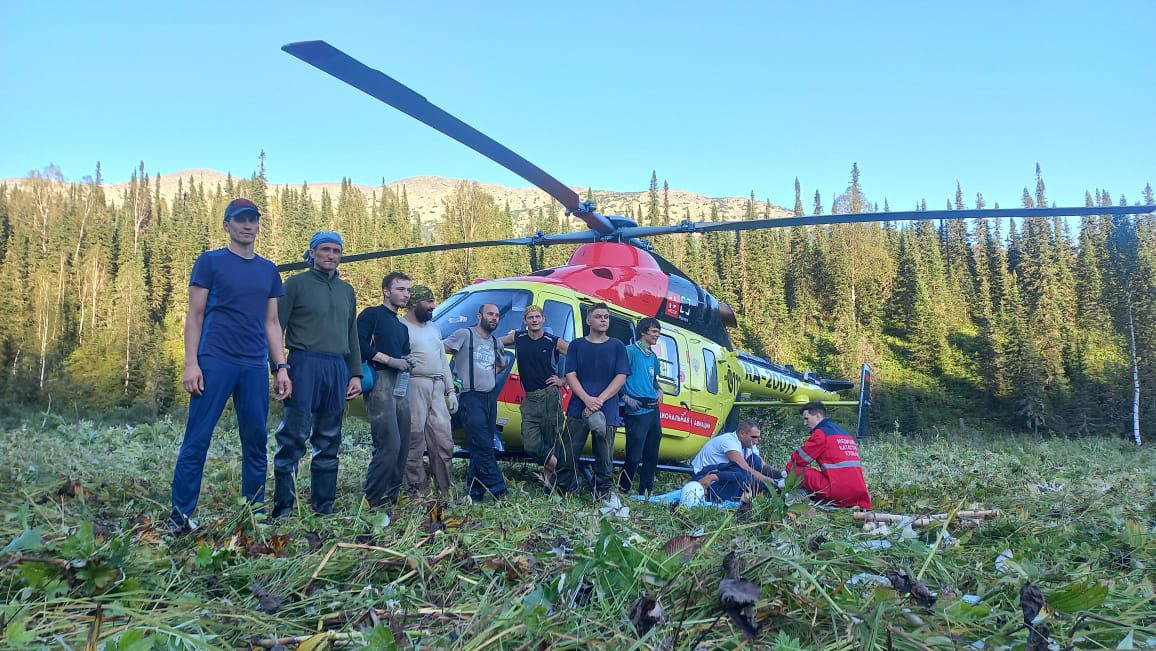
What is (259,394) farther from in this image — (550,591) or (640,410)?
(640,410)

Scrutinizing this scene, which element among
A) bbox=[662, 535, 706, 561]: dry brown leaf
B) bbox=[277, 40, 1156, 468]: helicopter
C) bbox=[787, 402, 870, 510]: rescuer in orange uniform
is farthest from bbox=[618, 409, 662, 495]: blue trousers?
bbox=[662, 535, 706, 561]: dry brown leaf

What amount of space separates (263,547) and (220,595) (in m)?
0.50

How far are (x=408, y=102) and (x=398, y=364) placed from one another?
5.88ft

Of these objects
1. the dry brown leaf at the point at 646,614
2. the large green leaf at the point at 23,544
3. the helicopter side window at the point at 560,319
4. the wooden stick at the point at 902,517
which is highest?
the helicopter side window at the point at 560,319

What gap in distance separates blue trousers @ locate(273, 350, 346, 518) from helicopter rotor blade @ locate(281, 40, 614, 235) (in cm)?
162

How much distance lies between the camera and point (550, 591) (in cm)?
206

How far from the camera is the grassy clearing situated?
1.80 m

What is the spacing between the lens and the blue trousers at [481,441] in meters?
5.57

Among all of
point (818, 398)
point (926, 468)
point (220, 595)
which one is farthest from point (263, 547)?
point (818, 398)

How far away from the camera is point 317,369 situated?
445cm

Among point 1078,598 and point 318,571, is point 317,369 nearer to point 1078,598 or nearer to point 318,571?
point 318,571

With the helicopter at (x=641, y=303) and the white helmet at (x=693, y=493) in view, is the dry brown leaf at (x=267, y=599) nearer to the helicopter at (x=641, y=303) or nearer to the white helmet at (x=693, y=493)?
the helicopter at (x=641, y=303)

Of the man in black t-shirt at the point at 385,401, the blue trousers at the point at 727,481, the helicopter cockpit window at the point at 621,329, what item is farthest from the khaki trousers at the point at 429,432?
the helicopter cockpit window at the point at 621,329

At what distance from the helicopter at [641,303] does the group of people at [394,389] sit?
29 centimetres
